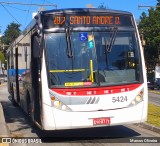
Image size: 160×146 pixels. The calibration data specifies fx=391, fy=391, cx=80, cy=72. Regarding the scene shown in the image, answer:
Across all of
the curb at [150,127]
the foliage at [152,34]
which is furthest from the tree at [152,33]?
the curb at [150,127]

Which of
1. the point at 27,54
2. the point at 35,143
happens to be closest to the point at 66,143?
the point at 35,143

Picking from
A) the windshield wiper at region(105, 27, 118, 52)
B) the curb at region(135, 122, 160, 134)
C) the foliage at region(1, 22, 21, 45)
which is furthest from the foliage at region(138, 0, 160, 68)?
the foliage at region(1, 22, 21, 45)

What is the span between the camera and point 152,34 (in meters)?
60.1

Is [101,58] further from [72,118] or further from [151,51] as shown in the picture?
[151,51]

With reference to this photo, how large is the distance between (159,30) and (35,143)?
170ft

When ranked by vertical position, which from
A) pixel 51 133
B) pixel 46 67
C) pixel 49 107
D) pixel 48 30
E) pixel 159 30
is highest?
pixel 159 30

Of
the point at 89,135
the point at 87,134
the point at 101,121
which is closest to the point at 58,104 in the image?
the point at 101,121

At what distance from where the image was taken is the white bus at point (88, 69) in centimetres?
926

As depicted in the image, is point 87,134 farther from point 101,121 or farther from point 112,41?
point 112,41

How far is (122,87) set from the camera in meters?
9.62

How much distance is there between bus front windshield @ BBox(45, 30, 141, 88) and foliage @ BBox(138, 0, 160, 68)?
48548 millimetres

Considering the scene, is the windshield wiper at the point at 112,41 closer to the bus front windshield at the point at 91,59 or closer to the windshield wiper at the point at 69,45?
the bus front windshield at the point at 91,59

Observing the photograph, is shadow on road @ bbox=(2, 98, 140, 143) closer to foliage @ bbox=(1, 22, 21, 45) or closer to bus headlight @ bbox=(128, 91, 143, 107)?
bus headlight @ bbox=(128, 91, 143, 107)

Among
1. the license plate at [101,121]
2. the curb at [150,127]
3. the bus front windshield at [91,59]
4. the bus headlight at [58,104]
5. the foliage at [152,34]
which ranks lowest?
→ the curb at [150,127]
